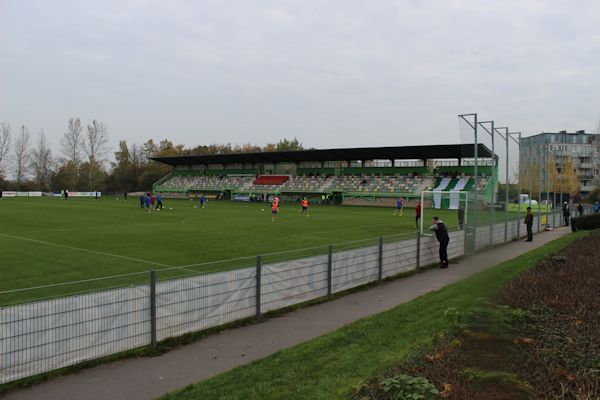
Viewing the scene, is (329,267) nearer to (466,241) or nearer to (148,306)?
(148,306)

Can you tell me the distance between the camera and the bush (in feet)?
94.7

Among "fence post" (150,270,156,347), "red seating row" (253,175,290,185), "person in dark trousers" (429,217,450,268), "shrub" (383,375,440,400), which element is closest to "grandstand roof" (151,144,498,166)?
"red seating row" (253,175,290,185)

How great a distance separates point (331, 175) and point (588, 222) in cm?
5385

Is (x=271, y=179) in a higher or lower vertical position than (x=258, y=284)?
higher

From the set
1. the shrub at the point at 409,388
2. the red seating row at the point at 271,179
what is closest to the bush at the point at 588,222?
the shrub at the point at 409,388

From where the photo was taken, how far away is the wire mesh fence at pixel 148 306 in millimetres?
6074

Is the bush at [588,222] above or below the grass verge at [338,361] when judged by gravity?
above

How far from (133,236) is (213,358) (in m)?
17.2

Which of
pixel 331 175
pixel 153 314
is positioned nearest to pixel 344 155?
pixel 331 175

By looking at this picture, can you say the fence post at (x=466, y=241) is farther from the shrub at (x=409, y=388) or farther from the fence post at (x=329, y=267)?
the shrub at (x=409, y=388)

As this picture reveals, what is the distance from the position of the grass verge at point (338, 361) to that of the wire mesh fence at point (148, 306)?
1.72 m

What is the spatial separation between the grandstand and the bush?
101ft

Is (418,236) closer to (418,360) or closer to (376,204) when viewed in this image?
(418,360)

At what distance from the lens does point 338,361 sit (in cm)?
636
